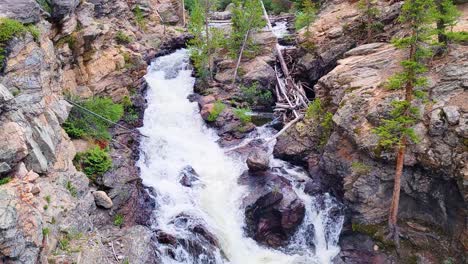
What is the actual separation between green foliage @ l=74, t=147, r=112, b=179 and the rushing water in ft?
7.59

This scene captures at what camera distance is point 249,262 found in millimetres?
14984

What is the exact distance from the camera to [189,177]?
1820 cm

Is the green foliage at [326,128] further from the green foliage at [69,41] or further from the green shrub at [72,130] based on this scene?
the green foliage at [69,41]

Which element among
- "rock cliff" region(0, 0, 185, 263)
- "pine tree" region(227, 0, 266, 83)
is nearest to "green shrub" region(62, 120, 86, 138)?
"rock cliff" region(0, 0, 185, 263)

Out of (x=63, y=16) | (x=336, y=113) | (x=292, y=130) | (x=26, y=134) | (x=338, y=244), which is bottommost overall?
(x=338, y=244)

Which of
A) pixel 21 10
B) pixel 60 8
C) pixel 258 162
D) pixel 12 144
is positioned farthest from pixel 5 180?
pixel 258 162

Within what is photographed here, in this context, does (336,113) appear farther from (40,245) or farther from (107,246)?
(40,245)

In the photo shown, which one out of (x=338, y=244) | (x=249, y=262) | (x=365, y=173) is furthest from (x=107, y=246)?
(x=365, y=173)

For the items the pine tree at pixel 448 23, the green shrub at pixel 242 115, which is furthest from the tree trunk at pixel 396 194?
the green shrub at pixel 242 115

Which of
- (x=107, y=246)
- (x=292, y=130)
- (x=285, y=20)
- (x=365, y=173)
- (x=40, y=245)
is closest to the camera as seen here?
(x=40, y=245)

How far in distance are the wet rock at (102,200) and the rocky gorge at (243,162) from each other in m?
0.06

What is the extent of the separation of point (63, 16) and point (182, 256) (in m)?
13.2

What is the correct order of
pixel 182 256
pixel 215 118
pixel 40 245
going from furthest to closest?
pixel 215 118 → pixel 182 256 → pixel 40 245

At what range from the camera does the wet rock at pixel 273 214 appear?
1614cm
